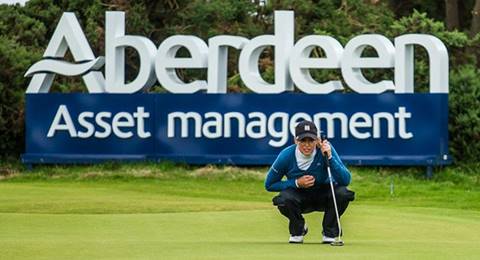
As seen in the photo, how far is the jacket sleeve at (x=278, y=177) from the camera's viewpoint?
15055mm

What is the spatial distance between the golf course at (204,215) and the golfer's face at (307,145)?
92 centimetres

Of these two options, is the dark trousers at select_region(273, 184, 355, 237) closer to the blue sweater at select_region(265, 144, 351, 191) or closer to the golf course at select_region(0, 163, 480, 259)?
the blue sweater at select_region(265, 144, 351, 191)

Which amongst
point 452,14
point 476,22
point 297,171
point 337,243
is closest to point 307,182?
point 297,171

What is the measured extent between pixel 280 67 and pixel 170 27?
1361cm

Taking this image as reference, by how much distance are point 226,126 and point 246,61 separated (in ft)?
4.69

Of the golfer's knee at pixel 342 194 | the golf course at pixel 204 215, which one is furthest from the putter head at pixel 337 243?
the golfer's knee at pixel 342 194

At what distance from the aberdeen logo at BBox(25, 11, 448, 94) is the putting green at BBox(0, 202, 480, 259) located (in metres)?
6.77

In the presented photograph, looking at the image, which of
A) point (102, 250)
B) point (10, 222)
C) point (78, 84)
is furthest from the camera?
point (78, 84)

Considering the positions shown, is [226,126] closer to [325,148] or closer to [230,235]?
[230,235]

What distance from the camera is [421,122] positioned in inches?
1203

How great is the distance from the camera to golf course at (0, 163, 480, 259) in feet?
45.8

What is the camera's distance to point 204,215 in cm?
2075

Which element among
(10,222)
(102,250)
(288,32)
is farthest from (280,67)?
(102,250)

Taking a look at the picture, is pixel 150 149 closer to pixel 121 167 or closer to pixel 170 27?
pixel 121 167
